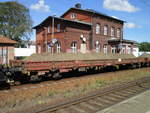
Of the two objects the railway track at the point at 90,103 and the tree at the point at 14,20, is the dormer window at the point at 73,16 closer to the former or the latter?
the tree at the point at 14,20

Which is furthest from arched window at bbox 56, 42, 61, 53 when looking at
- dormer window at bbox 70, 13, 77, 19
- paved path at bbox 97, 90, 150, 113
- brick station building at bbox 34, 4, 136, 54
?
paved path at bbox 97, 90, 150, 113

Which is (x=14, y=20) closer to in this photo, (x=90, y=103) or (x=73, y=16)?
(x=73, y=16)

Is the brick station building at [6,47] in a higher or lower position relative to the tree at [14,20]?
lower

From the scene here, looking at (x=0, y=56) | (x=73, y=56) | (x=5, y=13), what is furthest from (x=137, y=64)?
(x=5, y=13)

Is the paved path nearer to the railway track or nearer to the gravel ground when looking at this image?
the railway track

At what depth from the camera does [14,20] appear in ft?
154

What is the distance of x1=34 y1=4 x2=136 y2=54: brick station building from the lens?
91.1 feet

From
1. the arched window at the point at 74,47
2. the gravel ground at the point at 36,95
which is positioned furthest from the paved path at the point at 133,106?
the arched window at the point at 74,47

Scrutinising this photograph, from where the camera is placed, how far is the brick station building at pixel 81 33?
27.8m

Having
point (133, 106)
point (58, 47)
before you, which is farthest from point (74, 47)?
point (133, 106)

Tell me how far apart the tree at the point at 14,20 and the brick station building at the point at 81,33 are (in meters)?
15.5

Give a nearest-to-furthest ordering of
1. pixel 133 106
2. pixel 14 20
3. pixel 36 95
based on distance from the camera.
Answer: pixel 133 106 < pixel 36 95 < pixel 14 20

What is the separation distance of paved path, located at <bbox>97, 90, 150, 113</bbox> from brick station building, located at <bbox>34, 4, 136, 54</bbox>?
820 inches

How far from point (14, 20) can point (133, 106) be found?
153 feet
